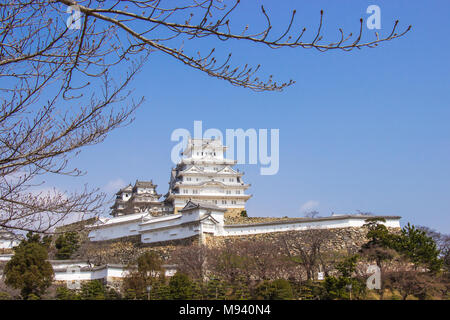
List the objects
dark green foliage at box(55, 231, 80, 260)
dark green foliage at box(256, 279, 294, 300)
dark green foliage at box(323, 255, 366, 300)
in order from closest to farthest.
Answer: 1. dark green foliage at box(256, 279, 294, 300)
2. dark green foliage at box(323, 255, 366, 300)
3. dark green foliage at box(55, 231, 80, 260)

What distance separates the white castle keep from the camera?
98.6 feet

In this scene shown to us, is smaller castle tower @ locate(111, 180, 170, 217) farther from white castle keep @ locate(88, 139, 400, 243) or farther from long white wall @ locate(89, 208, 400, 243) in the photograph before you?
long white wall @ locate(89, 208, 400, 243)

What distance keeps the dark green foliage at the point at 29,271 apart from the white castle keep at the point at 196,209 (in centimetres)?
373

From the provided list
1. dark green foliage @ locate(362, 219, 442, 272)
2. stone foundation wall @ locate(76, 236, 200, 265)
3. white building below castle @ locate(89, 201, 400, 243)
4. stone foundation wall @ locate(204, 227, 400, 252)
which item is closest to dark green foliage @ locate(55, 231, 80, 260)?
stone foundation wall @ locate(76, 236, 200, 265)

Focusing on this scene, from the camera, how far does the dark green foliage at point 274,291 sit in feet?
61.9

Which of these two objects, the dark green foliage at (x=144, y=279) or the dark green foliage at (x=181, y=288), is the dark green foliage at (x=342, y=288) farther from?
the dark green foliage at (x=144, y=279)

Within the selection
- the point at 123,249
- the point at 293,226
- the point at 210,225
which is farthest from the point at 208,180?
the point at 293,226

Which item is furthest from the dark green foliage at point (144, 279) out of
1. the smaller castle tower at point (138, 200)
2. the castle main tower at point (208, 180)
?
the smaller castle tower at point (138, 200)

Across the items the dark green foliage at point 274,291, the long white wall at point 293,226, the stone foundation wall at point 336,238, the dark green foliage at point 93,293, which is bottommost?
the dark green foliage at point 93,293

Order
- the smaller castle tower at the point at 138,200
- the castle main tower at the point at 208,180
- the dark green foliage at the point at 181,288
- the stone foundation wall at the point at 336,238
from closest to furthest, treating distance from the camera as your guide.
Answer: the dark green foliage at the point at 181,288
the stone foundation wall at the point at 336,238
the castle main tower at the point at 208,180
the smaller castle tower at the point at 138,200

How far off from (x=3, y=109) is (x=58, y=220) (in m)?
1.71

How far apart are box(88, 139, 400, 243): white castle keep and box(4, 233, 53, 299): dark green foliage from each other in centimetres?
373

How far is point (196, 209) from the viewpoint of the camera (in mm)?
30312
